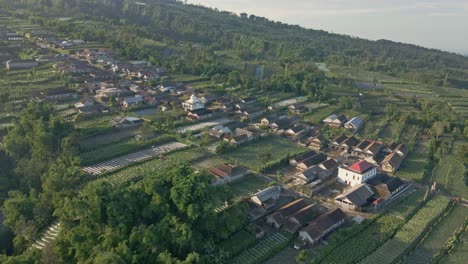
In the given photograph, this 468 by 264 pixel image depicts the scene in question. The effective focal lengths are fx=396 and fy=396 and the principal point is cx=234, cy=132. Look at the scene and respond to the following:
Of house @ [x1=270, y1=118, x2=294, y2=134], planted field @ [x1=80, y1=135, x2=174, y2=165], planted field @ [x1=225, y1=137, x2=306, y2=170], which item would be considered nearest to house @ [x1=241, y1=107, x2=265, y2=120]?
house @ [x1=270, y1=118, x2=294, y2=134]

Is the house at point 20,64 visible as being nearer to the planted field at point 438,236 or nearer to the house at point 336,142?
the house at point 336,142

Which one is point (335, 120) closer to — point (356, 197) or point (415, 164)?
point (415, 164)

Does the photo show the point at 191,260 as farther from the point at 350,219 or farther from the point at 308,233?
the point at 350,219

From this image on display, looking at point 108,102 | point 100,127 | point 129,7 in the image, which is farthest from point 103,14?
point 100,127

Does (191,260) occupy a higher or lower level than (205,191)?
lower

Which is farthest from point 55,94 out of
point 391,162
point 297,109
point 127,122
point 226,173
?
point 391,162

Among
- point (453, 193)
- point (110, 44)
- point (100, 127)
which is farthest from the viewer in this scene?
point (110, 44)

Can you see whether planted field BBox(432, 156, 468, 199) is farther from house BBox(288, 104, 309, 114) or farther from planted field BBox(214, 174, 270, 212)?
house BBox(288, 104, 309, 114)


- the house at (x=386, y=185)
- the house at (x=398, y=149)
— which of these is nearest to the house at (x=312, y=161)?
the house at (x=386, y=185)
